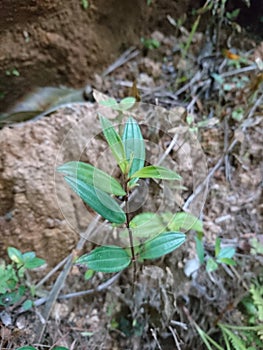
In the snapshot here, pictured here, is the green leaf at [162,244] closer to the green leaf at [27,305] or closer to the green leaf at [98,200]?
the green leaf at [98,200]

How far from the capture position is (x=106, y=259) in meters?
0.76

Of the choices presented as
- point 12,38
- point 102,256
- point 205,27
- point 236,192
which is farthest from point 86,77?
point 102,256

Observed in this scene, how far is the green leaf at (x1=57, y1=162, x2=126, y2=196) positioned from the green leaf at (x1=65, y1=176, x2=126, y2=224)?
1cm

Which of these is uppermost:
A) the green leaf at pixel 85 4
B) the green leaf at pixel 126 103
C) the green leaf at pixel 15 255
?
the green leaf at pixel 85 4

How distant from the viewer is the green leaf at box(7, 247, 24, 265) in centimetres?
91

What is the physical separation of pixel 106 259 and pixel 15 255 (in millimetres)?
261

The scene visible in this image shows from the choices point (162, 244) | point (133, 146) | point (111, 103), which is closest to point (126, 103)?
point (111, 103)

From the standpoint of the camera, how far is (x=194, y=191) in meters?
1.12

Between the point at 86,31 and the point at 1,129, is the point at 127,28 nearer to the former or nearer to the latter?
the point at 86,31

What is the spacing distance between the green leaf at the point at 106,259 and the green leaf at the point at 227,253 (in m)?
0.35

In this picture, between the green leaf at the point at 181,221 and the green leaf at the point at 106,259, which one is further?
the green leaf at the point at 181,221

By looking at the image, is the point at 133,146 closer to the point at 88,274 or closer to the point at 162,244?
the point at 162,244

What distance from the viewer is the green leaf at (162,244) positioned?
0.78 meters

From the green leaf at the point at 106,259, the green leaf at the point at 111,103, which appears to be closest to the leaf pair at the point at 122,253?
the green leaf at the point at 106,259
